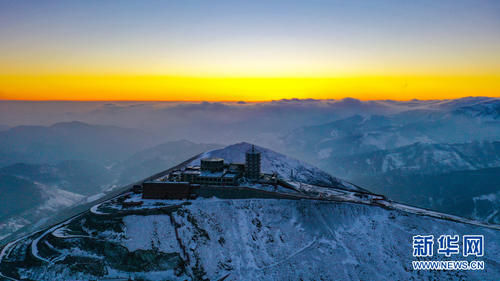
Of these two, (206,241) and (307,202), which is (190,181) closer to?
(206,241)

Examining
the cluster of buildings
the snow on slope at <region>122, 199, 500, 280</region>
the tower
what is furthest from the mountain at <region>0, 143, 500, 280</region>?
the tower

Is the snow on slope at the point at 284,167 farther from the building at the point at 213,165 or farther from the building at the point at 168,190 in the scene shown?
the building at the point at 168,190

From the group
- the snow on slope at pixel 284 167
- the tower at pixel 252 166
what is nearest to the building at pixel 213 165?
the tower at pixel 252 166

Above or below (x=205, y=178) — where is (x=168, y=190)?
below

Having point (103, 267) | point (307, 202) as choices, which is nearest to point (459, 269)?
point (307, 202)

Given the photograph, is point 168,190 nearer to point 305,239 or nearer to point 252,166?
point 252,166

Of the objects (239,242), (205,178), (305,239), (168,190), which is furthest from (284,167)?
(239,242)

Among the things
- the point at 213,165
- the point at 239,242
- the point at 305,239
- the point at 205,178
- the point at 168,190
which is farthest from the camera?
the point at 213,165

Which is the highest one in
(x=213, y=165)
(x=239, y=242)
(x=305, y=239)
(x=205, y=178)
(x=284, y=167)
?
(x=213, y=165)
